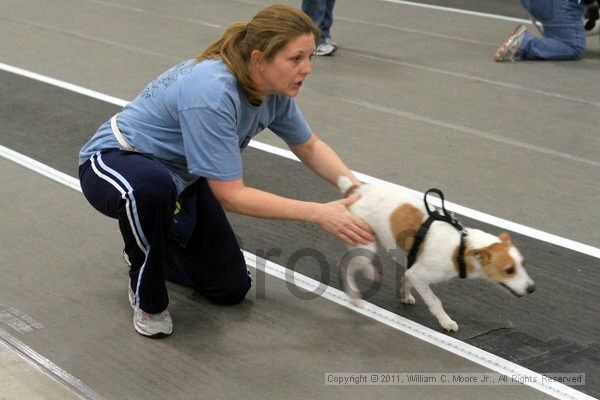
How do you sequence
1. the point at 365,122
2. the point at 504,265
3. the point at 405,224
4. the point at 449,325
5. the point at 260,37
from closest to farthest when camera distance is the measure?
the point at 260,37 < the point at 504,265 < the point at 405,224 < the point at 449,325 < the point at 365,122

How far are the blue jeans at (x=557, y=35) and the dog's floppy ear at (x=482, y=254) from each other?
4641 millimetres

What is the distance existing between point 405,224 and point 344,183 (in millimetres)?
349

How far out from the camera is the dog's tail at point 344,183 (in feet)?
11.0

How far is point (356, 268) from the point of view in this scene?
11.1 feet

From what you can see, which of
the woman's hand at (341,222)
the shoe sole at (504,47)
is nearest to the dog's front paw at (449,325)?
the woman's hand at (341,222)

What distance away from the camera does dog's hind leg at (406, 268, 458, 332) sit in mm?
3107

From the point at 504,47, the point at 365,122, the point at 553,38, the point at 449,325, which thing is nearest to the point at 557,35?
the point at 553,38

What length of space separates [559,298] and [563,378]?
601 mm

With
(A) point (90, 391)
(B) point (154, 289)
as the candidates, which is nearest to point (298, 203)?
(B) point (154, 289)

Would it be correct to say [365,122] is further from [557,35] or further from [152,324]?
[152,324]

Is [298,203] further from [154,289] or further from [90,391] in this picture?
[90,391]

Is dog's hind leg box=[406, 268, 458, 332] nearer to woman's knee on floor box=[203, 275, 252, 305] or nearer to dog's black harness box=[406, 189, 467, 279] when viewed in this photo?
dog's black harness box=[406, 189, 467, 279]

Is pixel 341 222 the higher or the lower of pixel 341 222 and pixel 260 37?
the lower

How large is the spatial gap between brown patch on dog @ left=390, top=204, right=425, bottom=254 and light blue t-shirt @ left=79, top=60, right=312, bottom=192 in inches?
20.2
